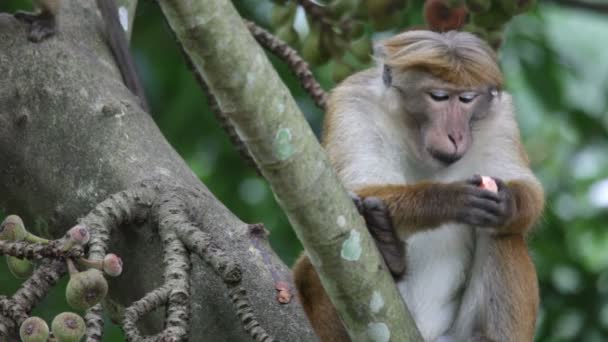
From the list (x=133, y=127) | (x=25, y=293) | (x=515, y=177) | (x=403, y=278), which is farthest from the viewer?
(x=515, y=177)

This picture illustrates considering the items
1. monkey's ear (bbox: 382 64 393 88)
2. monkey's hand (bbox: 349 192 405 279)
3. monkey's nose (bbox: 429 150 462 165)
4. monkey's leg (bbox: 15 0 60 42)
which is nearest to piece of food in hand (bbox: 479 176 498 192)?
monkey's nose (bbox: 429 150 462 165)

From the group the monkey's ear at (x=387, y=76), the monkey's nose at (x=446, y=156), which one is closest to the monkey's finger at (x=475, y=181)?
the monkey's nose at (x=446, y=156)

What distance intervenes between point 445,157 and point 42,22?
166 cm

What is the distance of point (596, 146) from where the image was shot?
7977 mm

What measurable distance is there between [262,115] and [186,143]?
390cm

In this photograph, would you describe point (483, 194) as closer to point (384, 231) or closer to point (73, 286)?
point (384, 231)

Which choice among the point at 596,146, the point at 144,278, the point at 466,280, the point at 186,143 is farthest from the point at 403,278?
the point at 596,146

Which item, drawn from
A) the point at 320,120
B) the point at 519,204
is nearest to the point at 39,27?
the point at 519,204

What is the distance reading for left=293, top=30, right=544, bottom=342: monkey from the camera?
455cm

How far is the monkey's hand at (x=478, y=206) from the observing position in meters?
4.44

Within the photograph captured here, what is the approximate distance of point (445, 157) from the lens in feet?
15.6

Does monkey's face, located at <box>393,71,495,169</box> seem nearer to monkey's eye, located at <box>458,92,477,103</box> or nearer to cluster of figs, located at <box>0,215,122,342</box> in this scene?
monkey's eye, located at <box>458,92,477,103</box>

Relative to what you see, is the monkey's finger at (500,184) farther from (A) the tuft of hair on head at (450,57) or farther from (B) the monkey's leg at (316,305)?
(B) the monkey's leg at (316,305)

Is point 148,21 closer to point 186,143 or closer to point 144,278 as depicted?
point 186,143
